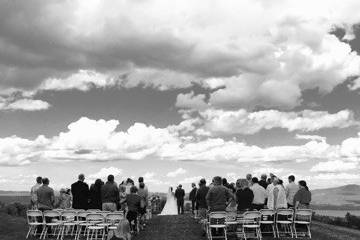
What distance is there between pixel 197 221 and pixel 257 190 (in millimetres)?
6837

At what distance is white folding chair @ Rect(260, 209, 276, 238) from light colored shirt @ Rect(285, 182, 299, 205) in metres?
0.92

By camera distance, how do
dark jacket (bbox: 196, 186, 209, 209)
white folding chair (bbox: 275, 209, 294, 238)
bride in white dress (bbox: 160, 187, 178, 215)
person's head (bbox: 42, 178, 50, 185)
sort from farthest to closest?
bride in white dress (bbox: 160, 187, 178, 215)
dark jacket (bbox: 196, 186, 209, 209)
person's head (bbox: 42, 178, 50, 185)
white folding chair (bbox: 275, 209, 294, 238)

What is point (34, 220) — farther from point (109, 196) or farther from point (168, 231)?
point (168, 231)

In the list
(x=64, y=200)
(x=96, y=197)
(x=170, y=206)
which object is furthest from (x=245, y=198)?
(x=170, y=206)

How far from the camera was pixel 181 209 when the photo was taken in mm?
33125

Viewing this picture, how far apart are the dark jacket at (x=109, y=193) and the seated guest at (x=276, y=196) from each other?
19.7 feet

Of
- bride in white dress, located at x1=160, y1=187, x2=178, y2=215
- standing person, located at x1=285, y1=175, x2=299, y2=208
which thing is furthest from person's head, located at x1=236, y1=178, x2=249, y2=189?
bride in white dress, located at x1=160, y1=187, x2=178, y2=215

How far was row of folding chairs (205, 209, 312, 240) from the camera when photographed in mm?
17234

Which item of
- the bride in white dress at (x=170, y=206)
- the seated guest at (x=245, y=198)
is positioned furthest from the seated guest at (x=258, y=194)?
the bride in white dress at (x=170, y=206)

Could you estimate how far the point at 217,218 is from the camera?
17734mm

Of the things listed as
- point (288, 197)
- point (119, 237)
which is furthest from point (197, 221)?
point (119, 237)

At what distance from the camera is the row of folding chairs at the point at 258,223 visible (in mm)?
17234

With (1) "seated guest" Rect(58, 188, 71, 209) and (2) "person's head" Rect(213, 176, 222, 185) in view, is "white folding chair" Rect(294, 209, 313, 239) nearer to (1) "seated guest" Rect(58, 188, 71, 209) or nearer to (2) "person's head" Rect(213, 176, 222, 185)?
(2) "person's head" Rect(213, 176, 222, 185)

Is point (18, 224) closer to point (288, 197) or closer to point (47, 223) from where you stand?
point (47, 223)
